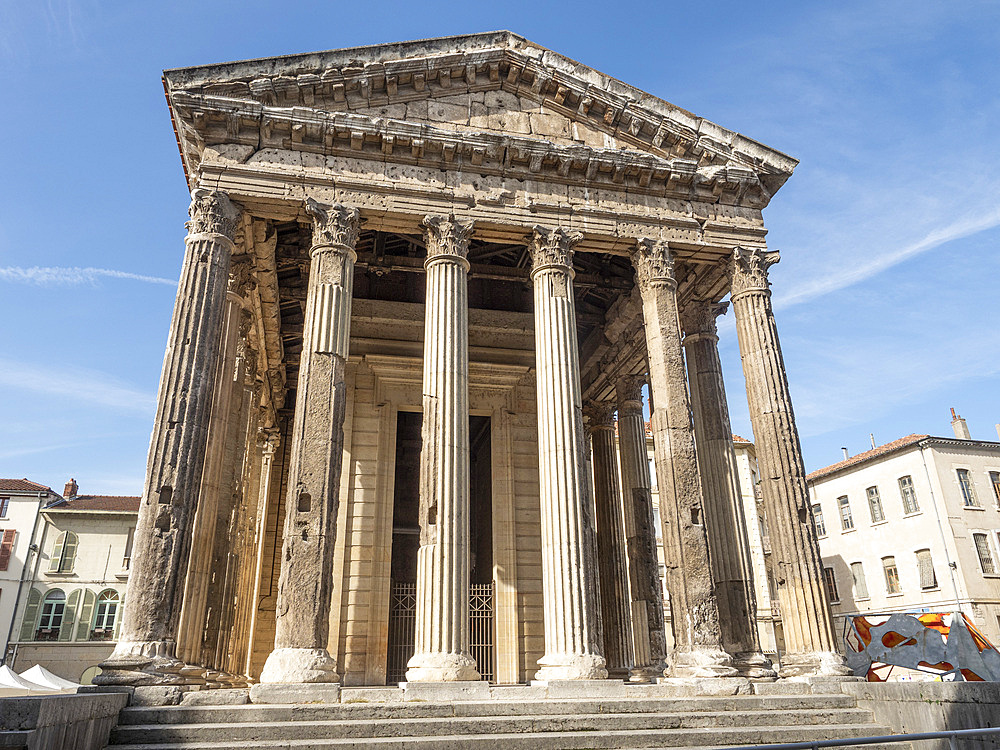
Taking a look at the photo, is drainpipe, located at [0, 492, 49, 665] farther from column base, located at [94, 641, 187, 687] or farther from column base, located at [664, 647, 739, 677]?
column base, located at [664, 647, 739, 677]

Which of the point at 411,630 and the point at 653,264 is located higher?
the point at 653,264

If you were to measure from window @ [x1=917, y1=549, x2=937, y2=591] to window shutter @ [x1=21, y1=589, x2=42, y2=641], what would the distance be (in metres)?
39.0

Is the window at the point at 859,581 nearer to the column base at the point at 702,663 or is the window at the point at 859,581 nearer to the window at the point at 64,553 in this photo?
the column base at the point at 702,663

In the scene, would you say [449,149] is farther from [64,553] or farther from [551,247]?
[64,553]

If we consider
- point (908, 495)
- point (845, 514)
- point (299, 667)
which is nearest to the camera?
point (299, 667)

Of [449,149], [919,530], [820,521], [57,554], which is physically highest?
[449,149]

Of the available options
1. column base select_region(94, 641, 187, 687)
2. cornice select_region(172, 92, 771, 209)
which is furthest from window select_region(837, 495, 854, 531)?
column base select_region(94, 641, 187, 687)

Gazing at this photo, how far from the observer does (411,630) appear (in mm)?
15992

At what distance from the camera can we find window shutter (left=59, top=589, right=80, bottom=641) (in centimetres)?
3198

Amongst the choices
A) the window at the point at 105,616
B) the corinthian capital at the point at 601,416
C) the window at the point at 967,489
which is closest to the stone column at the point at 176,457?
the corinthian capital at the point at 601,416

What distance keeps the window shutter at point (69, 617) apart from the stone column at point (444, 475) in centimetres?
2875

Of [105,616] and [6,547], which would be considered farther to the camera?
[105,616]

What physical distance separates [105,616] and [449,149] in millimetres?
30410

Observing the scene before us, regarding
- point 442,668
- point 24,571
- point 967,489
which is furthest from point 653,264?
point 24,571
